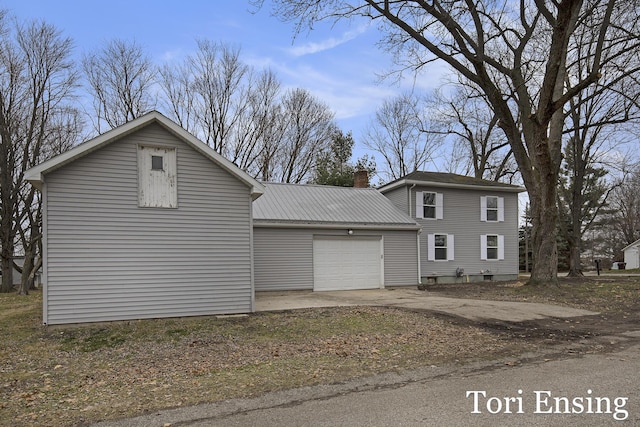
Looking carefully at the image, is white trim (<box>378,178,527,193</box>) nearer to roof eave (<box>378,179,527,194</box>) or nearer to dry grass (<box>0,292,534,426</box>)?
roof eave (<box>378,179,527,194</box>)

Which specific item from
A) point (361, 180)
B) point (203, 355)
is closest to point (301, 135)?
point (361, 180)

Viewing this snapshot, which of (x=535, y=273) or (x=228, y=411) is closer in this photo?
(x=228, y=411)

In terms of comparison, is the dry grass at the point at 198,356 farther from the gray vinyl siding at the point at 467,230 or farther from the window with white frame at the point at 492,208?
the window with white frame at the point at 492,208

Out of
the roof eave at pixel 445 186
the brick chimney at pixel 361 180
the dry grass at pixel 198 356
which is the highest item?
the brick chimney at pixel 361 180

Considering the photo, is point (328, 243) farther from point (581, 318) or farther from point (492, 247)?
point (492, 247)

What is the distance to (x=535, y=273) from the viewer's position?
572 inches

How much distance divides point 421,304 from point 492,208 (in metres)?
11.2

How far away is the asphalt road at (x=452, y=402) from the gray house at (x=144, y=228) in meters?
5.67

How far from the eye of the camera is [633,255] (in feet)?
131

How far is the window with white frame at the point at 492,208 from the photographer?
67.8 feet

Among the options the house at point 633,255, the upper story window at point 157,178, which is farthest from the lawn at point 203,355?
the house at point 633,255

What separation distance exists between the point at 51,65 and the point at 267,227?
50.5 ft

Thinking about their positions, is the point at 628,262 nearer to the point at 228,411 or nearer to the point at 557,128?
the point at 557,128

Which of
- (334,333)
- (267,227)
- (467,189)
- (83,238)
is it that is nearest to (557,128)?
(467,189)
